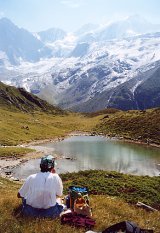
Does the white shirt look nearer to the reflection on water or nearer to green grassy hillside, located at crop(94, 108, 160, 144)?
the reflection on water

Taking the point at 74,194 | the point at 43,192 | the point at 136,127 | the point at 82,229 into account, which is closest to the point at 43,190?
the point at 43,192

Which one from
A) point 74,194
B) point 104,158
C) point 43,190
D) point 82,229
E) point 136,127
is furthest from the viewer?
point 136,127

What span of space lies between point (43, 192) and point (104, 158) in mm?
65297

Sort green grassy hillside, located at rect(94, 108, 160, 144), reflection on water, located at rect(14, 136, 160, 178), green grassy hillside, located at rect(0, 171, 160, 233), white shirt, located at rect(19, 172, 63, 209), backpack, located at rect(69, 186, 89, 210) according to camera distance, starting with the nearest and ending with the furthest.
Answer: green grassy hillside, located at rect(0, 171, 160, 233), white shirt, located at rect(19, 172, 63, 209), backpack, located at rect(69, 186, 89, 210), reflection on water, located at rect(14, 136, 160, 178), green grassy hillside, located at rect(94, 108, 160, 144)

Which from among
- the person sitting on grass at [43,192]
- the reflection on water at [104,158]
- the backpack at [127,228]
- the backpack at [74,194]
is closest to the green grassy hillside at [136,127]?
the reflection on water at [104,158]

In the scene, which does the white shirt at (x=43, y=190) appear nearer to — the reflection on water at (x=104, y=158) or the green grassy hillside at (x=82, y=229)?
the green grassy hillside at (x=82, y=229)

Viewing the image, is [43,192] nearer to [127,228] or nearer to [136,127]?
[127,228]

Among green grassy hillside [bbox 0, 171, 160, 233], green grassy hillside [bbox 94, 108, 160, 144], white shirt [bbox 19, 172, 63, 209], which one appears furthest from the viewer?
green grassy hillside [bbox 94, 108, 160, 144]

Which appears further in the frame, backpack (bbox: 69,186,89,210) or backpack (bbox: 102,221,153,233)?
backpack (bbox: 69,186,89,210)

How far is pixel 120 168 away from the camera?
233 ft

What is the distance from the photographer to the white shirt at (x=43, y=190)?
1686cm

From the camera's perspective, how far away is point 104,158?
81.6m

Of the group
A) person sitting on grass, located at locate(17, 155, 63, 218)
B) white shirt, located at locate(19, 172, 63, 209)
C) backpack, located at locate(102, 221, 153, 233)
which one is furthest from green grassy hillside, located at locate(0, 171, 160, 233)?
backpack, located at locate(102, 221, 153, 233)

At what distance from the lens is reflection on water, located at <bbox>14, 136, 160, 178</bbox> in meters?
67.6
